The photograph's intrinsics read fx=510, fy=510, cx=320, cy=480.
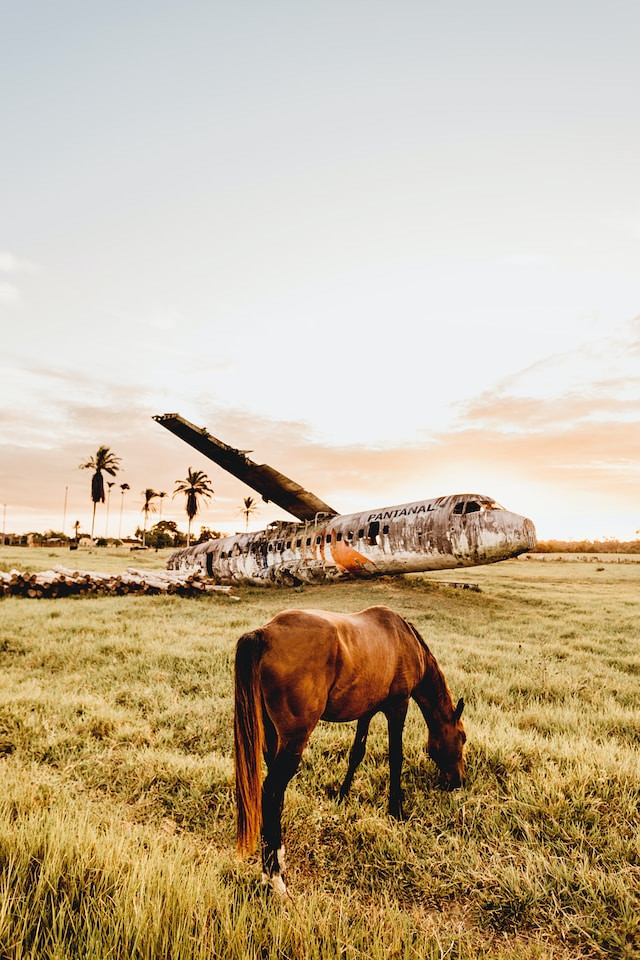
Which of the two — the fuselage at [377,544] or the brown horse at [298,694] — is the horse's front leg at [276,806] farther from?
the fuselage at [377,544]

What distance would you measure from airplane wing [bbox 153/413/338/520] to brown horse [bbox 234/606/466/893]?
65.9 feet

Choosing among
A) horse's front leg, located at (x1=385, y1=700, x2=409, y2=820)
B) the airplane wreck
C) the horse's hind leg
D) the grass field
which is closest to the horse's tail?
the grass field

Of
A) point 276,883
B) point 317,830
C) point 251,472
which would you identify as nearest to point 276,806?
point 276,883

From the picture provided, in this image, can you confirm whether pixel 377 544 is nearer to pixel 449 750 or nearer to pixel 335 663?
pixel 449 750

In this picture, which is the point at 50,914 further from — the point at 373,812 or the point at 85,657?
the point at 85,657

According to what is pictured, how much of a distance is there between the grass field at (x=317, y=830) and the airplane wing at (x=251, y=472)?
615 inches

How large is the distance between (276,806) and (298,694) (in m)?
0.79

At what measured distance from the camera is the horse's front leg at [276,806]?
3666mm

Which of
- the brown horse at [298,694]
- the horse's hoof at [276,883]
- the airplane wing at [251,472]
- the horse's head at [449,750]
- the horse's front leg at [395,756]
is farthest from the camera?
the airplane wing at [251,472]

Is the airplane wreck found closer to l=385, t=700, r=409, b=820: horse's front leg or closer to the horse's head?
the horse's head

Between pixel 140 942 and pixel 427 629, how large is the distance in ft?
41.4

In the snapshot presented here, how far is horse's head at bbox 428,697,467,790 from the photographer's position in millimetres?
5188

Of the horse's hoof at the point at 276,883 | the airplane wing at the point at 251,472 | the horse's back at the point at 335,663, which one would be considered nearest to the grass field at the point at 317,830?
the horse's hoof at the point at 276,883

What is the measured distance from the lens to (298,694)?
3.94m
